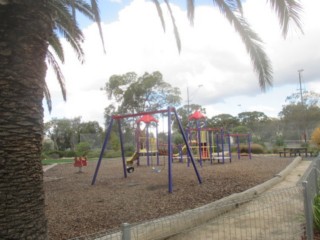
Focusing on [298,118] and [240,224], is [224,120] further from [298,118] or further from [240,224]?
[240,224]

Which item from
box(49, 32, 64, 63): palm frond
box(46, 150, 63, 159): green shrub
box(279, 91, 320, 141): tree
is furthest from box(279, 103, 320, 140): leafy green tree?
box(49, 32, 64, 63): palm frond

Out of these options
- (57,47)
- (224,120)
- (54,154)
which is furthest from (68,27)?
(224,120)

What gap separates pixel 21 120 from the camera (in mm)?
3648

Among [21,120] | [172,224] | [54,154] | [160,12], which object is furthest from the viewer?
[54,154]

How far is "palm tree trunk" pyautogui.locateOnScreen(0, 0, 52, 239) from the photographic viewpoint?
3.52m

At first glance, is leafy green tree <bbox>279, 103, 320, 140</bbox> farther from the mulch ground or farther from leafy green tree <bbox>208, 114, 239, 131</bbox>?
the mulch ground

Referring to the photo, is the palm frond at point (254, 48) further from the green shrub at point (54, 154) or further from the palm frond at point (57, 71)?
the green shrub at point (54, 154)

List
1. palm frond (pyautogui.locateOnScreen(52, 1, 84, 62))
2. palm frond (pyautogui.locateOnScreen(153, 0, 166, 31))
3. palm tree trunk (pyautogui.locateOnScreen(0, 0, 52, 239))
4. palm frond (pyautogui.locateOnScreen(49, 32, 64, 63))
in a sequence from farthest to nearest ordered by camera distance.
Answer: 1. palm frond (pyautogui.locateOnScreen(49, 32, 64, 63))
2. palm frond (pyautogui.locateOnScreen(52, 1, 84, 62))
3. palm frond (pyautogui.locateOnScreen(153, 0, 166, 31))
4. palm tree trunk (pyautogui.locateOnScreen(0, 0, 52, 239))

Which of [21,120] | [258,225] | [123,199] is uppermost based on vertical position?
[21,120]

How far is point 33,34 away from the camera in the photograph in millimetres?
3830

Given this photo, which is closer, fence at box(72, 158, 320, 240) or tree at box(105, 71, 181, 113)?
fence at box(72, 158, 320, 240)

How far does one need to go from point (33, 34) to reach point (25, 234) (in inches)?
76.7

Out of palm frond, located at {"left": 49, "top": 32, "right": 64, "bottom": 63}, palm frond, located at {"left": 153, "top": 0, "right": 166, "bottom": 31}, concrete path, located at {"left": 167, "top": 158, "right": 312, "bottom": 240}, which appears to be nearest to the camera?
concrete path, located at {"left": 167, "top": 158, "right": 312, "bottom": 240}

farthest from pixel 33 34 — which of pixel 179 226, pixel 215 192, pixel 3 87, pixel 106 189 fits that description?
pixel 106 189
